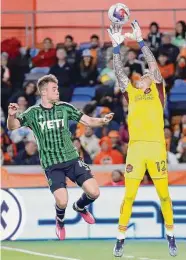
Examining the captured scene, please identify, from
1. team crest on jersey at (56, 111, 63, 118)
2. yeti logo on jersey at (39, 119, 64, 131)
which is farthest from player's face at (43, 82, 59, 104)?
yeti logo on jersey at (39, 119, 64, 131)

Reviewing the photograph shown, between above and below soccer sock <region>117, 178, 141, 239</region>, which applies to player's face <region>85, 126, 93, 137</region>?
above

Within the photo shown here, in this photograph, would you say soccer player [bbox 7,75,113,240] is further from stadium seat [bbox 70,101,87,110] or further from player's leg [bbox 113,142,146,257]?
stadium seat [bbox 70,101,87,110]

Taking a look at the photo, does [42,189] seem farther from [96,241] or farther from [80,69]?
[80,69]

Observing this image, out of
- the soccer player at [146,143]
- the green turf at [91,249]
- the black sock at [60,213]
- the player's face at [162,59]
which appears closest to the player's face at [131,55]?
the player's face at [162,59]

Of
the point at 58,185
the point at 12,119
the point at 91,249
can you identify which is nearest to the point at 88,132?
the point at 91,249

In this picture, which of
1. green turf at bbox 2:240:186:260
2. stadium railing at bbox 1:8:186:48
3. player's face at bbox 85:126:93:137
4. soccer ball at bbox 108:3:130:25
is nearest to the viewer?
soccer ball at bbox 108:3:130:25

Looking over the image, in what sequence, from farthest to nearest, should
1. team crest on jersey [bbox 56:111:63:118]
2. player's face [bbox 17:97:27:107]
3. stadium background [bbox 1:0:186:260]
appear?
player's face [bbox 17:97:27:107] < stadium background [bbox 1:0:186:260] < team crest on jersey [bbox 56:111:63:118]

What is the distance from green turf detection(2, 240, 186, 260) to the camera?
42.8 feet

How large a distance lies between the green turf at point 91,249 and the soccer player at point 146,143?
839mm

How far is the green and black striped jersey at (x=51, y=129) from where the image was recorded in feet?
39.2

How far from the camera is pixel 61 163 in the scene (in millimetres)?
12016

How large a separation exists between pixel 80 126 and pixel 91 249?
4042 millimetres

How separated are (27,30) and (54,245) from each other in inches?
338

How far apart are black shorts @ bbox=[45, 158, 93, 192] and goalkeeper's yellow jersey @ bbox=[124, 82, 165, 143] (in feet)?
2.45
